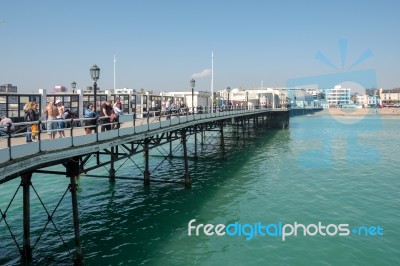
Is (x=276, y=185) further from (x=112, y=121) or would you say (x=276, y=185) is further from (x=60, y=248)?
(x=60, y=248)

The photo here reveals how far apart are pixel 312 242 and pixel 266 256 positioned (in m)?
2.37

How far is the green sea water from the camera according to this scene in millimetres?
12594

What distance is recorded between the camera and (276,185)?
22859 mm

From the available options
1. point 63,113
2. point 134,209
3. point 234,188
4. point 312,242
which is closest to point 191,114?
point 234,188

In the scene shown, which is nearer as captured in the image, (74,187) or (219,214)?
→ (74,187)

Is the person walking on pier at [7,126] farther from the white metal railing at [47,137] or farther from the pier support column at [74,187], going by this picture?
the pier support column at [74,187]

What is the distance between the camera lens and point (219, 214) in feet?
55.4

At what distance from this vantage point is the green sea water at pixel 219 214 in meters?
12.6

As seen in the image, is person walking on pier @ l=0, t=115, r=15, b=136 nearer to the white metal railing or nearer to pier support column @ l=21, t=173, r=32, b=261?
the white metal railing

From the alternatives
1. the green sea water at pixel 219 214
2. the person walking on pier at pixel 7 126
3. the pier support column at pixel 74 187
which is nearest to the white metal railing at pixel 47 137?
the person walking on pier at pixel 7 126

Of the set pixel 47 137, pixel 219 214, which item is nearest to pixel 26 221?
pixel 47 137

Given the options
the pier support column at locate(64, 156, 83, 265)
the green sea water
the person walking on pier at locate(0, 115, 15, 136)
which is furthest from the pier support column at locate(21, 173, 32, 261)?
the person walking on pier at locate(0, 115, 15, 136)

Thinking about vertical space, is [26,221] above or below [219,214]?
above

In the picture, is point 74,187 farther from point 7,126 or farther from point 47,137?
point 7,126
